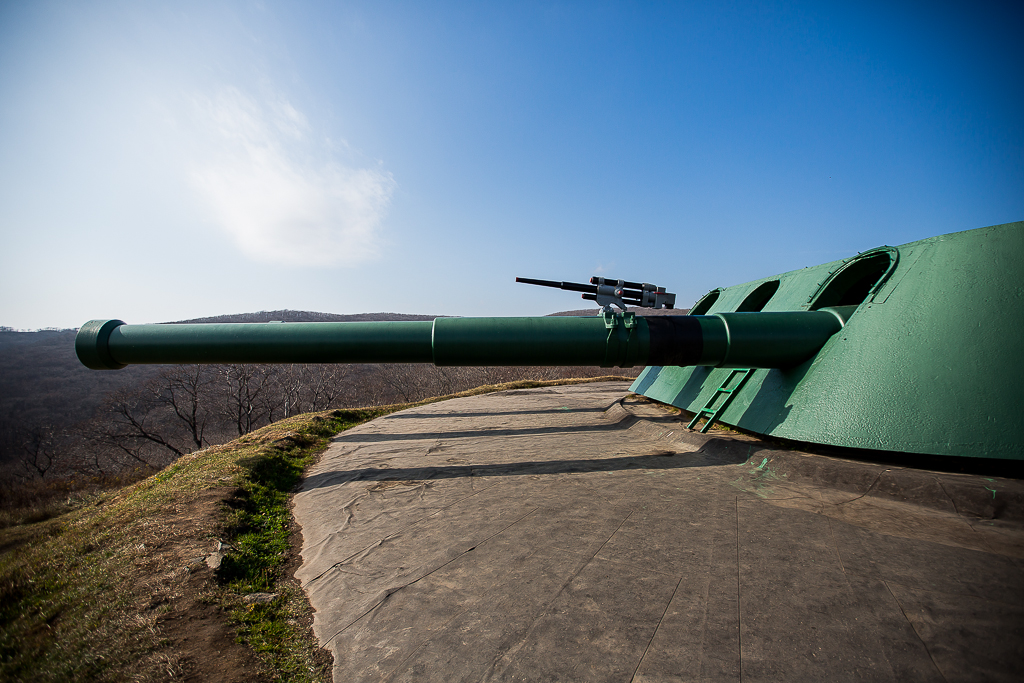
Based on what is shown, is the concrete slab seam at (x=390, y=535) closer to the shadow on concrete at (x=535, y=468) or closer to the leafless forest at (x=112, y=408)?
the shadow on concrete at (x=535, y=468)

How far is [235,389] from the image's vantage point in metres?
25.1

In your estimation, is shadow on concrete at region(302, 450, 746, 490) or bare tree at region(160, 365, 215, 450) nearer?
shadow on concrete at region(302, 450, 746, 490)

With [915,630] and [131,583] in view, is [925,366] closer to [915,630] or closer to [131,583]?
[915,630]

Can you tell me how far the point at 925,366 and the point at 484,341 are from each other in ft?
11.7

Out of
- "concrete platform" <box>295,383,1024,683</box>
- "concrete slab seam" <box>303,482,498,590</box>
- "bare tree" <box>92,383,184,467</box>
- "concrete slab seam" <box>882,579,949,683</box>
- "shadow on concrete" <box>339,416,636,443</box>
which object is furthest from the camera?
"bare tree" <box>92,383,184,467</box>

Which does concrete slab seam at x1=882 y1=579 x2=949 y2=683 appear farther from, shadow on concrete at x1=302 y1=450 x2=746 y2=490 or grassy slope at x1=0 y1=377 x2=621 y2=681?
grassy slope at x1=0 y1=377 x2=621 y2=681

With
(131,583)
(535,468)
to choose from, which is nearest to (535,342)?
(535,468)

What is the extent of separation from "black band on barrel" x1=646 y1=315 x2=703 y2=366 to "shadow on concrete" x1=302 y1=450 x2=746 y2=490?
3.07 feet

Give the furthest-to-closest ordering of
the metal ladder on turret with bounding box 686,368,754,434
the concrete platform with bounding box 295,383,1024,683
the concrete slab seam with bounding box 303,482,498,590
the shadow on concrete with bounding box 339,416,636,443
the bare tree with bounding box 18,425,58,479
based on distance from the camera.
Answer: the bare tree with bounding box 18,425,58,479 < the shadow on concrete with bounding box 339,416,636,443 < the metal ladder on turret with bounding box 686,368,754,434 < the concrete slab seam with bounding box 303,482,498,590 < the concrete platform with bounding box 295,383,1024,683

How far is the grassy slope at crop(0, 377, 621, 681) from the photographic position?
1619 mm

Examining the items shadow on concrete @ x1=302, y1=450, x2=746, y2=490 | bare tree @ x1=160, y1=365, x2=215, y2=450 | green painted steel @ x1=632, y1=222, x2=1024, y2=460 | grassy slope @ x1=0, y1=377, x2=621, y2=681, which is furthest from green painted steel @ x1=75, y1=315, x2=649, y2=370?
bare tree @ x1=160, y1=365, x2=215, y2=450

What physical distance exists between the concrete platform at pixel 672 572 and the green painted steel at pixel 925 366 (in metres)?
0.27

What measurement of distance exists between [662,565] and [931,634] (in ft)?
3.26

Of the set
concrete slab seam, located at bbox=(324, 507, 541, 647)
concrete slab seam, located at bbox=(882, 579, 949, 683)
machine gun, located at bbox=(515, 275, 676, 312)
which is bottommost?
concrete slab seam, located at bbox=(324, 507, 541, 647)
